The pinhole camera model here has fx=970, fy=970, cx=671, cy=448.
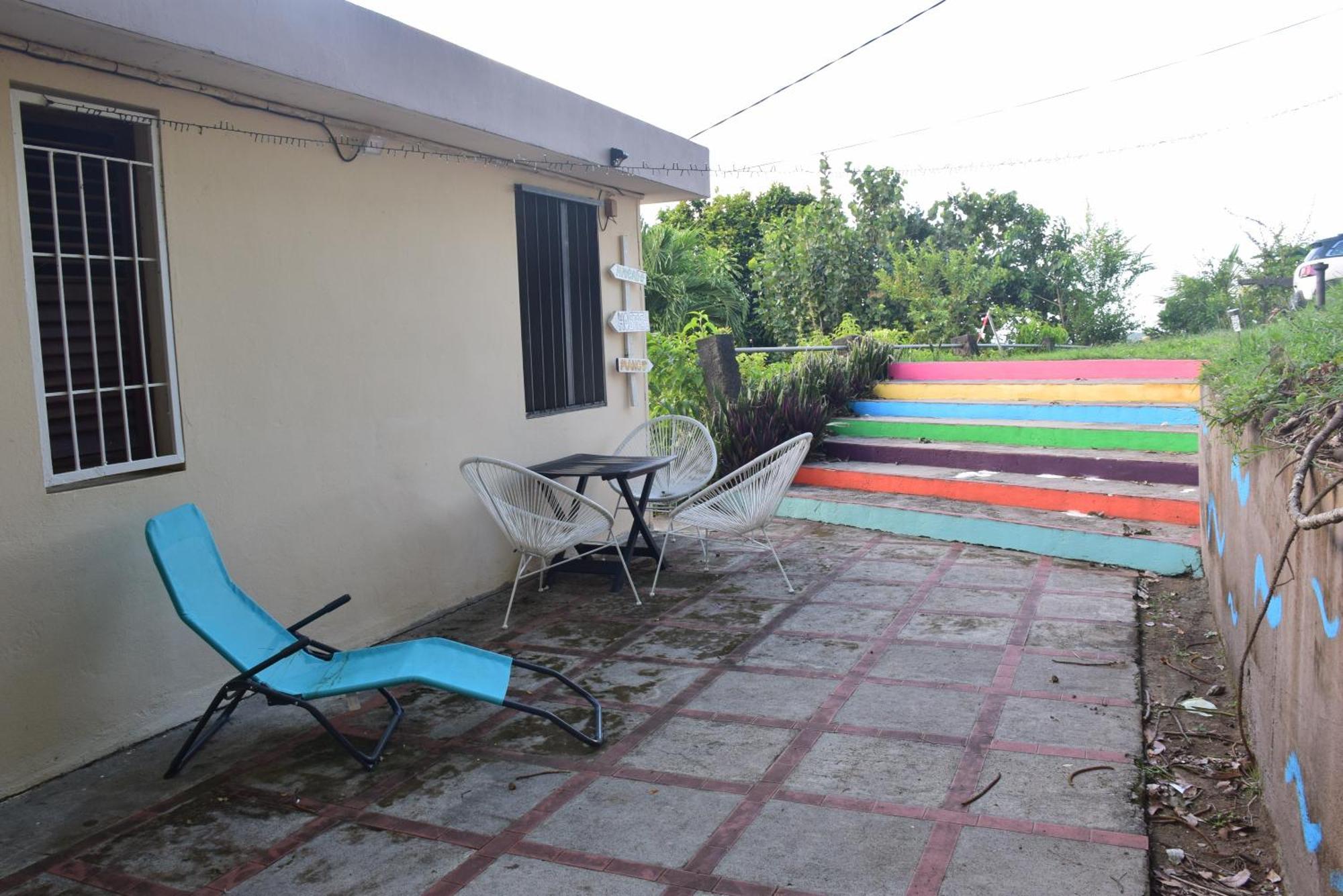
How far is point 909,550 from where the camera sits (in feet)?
21.7

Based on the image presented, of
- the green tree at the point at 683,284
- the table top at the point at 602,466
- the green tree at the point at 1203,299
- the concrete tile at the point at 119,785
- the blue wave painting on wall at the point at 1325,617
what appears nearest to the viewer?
the blue wave painting on wall at the point at 1325,617

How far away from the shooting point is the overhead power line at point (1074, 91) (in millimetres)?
7043

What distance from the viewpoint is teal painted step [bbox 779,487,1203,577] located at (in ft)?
18.8

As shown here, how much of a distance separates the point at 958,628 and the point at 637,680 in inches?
66.8

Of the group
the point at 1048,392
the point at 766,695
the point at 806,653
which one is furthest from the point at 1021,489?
the point at 766,695

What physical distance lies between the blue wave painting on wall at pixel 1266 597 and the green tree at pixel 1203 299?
6858 millimetres

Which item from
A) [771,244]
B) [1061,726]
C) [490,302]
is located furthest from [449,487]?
[771,244]

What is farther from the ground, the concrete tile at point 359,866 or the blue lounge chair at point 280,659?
the blue lounge chair at point 280,659

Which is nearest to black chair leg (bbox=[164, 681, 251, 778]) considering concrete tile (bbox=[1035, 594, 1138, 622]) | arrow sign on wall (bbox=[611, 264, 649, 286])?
concrete tile (bbox=[1035, 594, 1138, 622])

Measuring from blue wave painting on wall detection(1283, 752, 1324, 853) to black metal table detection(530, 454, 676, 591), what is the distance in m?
3.57

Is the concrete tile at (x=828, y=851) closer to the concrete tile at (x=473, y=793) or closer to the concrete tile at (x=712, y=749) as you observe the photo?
the concrete tile at (x=712, y=749)

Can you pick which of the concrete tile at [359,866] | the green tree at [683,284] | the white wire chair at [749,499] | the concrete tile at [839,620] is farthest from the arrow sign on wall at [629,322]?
the green tree at [683,284]

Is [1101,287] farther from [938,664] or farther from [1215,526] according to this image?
[938,664]

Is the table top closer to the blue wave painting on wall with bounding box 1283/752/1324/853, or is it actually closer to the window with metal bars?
the window with metal bars
